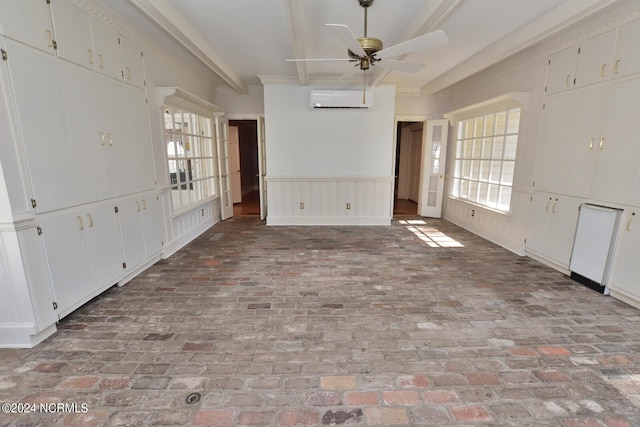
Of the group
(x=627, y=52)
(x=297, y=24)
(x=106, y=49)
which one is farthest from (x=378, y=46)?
(x=106, y=49)

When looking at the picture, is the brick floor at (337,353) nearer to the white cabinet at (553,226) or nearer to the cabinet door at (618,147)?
the white cabinet at (553,226)

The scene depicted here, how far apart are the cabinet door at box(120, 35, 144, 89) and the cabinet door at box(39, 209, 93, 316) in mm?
1670

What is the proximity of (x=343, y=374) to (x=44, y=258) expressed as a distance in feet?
7.68

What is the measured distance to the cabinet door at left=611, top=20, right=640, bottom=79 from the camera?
8.73ft

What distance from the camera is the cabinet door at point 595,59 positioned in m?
2.91

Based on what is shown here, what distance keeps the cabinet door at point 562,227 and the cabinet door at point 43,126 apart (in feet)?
16.5

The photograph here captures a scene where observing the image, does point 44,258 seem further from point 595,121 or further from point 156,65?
point 595,121

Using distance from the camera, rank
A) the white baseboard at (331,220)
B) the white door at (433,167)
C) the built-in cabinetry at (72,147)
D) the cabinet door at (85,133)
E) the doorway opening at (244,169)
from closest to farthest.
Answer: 1. the built-in cabinetry at (72,147)
2. the cabinet door at (85,133)
3. the white baseboard at (331,220)
4. the white door at (433,167)
5. the doorway opening at (244,169)

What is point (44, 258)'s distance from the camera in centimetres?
217

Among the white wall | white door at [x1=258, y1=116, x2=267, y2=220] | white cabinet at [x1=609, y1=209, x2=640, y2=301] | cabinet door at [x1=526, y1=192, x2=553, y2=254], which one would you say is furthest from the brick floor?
white door at [x1=258, y1=116, x2=267, y2=220]

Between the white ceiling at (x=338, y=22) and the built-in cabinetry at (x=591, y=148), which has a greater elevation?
Result: the white ceiling at (x=338, y=22)

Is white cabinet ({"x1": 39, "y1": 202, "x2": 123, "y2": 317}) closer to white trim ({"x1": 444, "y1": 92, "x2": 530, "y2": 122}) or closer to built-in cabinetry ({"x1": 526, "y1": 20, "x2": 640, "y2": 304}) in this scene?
built-in cabinetry ({"x1": 526, "y1": 20, "x2": 640, "y2": 304})

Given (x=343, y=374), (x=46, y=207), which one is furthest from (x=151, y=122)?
(x=343, y=374)

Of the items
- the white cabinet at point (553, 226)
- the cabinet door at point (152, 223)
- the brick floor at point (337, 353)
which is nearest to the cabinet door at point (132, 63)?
the cabinet door at point (152, 223)
